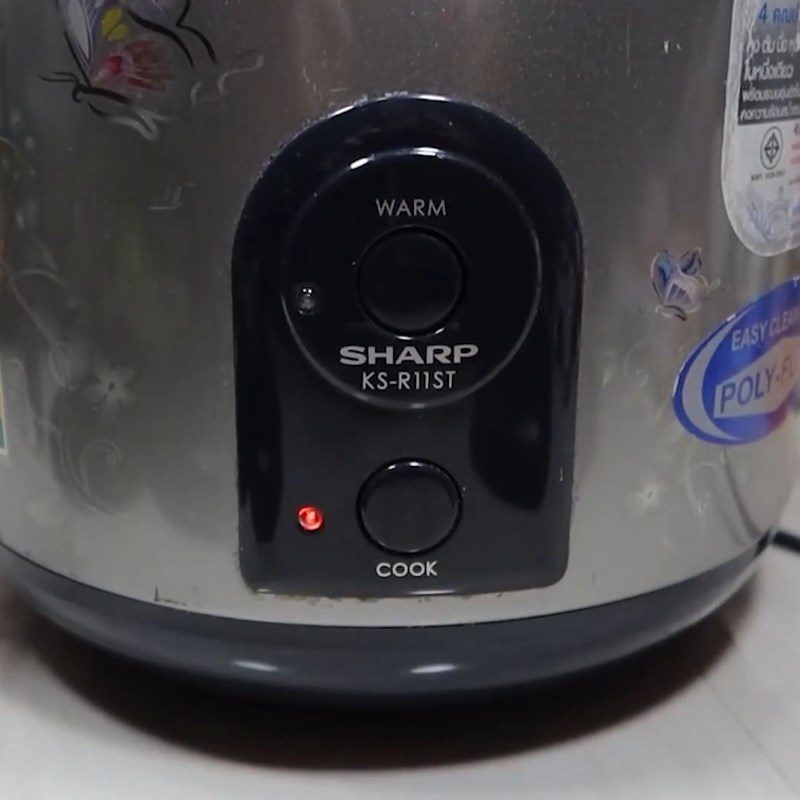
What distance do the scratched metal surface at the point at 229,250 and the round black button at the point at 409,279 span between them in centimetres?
4

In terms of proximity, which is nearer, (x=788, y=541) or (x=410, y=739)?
(x=410, y=739)

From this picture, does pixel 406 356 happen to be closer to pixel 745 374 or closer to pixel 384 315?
pixel 384 315

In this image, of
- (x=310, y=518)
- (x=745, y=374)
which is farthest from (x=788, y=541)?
(x=310, y=518)

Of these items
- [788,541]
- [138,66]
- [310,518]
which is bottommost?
[788,541]

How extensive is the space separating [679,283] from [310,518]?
5.6 inches

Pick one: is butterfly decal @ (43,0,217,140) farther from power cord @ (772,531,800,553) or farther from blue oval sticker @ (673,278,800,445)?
power cord @ (772,531,800,553)

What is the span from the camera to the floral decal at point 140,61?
335 millimetres

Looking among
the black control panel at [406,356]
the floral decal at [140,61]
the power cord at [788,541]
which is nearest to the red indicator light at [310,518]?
the black control panel at [406,356]

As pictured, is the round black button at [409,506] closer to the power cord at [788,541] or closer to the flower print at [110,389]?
the flower print at [110,389]

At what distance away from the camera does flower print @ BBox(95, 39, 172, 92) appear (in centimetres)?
34

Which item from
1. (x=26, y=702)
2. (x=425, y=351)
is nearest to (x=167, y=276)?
(x=425, y=351)

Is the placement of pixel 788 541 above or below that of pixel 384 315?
below

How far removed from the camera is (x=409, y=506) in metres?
0.37

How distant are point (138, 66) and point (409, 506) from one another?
0.52ft
